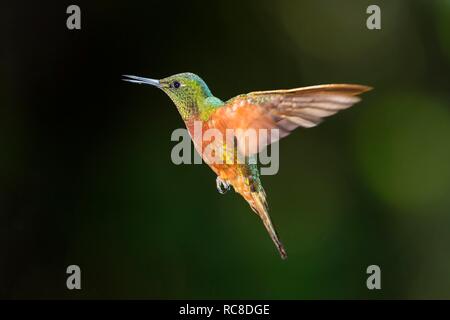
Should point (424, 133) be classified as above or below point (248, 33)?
below

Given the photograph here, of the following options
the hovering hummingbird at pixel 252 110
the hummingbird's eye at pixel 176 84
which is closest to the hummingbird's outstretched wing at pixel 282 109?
the hovering hummingbird at pixel 252 110

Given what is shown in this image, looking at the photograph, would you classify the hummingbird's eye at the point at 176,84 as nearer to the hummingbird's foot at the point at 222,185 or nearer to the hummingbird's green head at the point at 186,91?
the hummingbird's green head at the point at 186,91

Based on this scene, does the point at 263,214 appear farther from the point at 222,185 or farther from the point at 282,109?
the point at 282,109

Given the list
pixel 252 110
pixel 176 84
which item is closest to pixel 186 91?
pixel 176 84

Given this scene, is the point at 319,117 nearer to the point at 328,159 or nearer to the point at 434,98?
the point at 328,159

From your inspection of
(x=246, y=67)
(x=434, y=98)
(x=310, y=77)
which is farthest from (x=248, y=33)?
(x=434, y=98)

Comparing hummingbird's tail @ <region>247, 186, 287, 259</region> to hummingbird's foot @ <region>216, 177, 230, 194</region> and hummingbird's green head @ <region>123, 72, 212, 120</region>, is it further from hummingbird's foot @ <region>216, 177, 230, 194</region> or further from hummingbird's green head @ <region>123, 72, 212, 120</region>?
hummingbird's green head @ <region>123, 72, 212, 120</region>

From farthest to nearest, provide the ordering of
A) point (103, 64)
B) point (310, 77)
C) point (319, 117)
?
point (310, 77) < point (103, 64) < point (319, 117)
